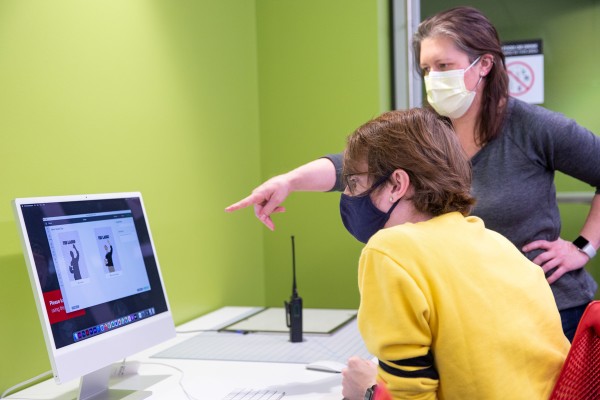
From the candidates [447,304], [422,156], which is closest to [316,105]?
[422,156]

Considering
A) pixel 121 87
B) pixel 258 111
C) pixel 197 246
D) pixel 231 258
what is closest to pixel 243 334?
pixel 197 246

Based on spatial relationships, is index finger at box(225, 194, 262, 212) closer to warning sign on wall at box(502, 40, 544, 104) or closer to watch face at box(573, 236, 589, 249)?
watch face at box(573, 236, 589, 249)

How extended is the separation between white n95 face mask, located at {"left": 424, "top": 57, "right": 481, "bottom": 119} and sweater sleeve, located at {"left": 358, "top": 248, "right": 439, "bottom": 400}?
3.40 feet

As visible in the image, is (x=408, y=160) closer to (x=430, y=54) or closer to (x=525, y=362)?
(x=525, y=362)

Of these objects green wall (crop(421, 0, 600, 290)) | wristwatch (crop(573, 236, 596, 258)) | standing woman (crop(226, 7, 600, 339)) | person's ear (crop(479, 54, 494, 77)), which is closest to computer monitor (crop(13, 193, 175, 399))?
standing woman (crop(226, 7, 600, 339))

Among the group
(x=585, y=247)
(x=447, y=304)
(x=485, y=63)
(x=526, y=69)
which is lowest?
(x=585, y=247)

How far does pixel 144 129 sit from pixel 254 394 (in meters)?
1.08

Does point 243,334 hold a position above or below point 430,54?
below

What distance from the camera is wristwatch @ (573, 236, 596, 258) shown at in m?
2.05

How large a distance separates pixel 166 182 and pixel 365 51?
1.15 metres

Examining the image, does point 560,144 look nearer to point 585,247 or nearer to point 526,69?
point 585,247

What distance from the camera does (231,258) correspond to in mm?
2920

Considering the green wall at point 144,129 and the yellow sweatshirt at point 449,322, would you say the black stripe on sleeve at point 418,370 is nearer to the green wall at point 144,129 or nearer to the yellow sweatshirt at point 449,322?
the yellow sweatshirt at point 449,322

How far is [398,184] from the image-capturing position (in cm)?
128
